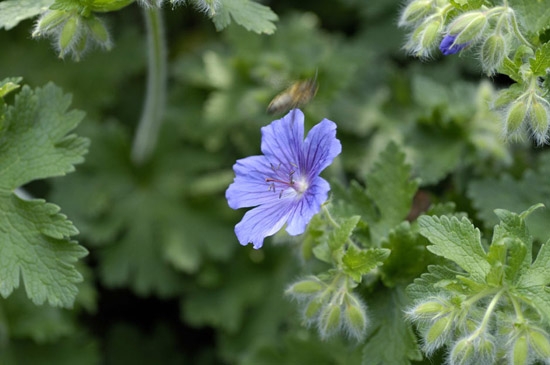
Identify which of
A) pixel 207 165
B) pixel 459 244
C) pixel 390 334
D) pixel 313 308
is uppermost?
pixel 459 244

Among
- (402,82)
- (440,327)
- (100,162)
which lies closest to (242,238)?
(440,327)

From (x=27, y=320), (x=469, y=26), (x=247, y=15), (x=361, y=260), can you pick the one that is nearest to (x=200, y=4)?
(x=247, y=15)

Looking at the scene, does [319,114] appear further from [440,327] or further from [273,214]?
[440,327]

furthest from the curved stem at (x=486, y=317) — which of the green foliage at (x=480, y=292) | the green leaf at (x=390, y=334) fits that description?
the green leaf at (x=390, y=334)

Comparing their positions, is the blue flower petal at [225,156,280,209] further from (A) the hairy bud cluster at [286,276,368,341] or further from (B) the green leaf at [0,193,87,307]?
(B) the green leaf at [0,193,87,307]

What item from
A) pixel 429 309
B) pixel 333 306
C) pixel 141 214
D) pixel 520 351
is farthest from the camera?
pixel 141 214

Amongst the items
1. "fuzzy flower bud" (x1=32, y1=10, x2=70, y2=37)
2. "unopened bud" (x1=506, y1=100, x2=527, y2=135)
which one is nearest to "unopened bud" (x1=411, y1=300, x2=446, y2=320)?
"unopened bud" (x1=506, y1=100, x2=527, y2=135)

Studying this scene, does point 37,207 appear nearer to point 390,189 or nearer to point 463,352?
point 390,189
